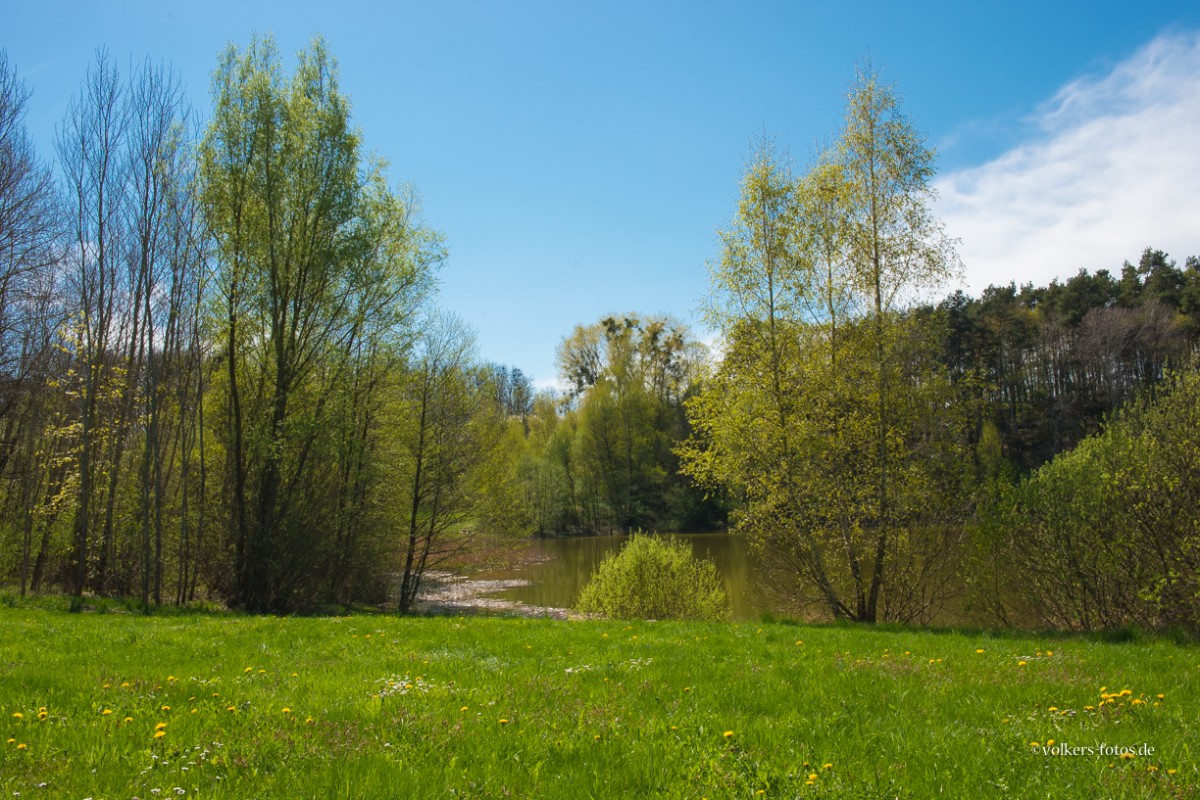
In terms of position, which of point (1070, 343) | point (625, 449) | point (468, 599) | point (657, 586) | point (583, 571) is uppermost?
point (1070, 343)

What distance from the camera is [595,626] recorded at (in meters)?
11.0

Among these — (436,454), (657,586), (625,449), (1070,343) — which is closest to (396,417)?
(436,454)

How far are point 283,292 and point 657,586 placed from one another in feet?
39.0

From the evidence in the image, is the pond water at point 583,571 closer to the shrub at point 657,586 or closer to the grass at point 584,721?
the shrub at point 657,586

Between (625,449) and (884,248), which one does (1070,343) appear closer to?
(625,449)

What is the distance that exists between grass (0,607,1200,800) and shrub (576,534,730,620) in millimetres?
8909

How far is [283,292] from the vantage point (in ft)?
52.8

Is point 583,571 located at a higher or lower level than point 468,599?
higher

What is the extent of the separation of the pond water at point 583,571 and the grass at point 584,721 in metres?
9.13

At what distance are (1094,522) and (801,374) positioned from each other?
18.5 feet

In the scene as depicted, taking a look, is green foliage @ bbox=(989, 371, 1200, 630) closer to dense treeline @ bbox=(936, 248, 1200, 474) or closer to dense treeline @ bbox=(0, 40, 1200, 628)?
dense treeline @ bbox=(0, 40, 1200, 628)

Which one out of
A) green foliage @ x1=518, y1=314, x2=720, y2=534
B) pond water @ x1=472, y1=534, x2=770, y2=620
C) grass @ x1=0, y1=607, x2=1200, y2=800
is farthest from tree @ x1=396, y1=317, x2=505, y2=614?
green foliage @ x1=518, y1=314, x2=720, y2=534

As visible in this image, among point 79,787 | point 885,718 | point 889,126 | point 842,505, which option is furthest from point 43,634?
point 889,126

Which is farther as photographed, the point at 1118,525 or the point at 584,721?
the point at 1118,525
